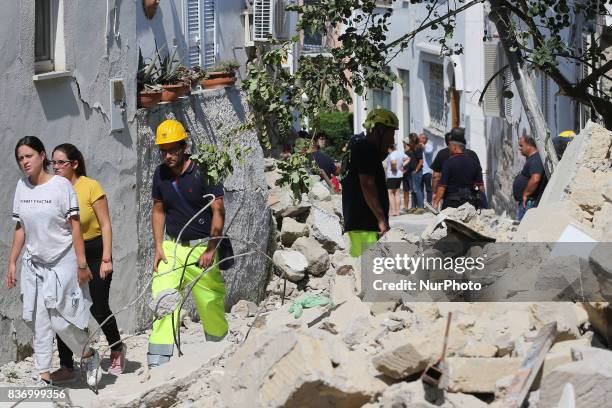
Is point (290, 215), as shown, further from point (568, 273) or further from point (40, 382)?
point (568, 273)

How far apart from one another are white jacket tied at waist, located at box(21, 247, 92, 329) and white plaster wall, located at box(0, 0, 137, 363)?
967mm

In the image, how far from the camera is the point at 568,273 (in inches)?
244

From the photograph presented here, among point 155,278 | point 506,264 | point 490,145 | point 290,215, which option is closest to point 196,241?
point 155,278

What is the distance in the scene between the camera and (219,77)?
1379 centimetres

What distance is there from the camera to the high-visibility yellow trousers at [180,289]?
Answer: 7.85m

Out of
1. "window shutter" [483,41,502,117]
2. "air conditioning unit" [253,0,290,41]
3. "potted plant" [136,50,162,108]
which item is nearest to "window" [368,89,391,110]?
"window shutter" [483,41,502,117]

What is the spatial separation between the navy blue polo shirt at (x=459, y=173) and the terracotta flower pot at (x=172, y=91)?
2716 millimetres

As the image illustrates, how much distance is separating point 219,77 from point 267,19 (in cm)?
333

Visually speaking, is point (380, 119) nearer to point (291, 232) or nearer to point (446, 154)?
point (291, 232)

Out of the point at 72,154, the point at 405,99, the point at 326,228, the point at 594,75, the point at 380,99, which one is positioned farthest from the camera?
the point at 380,99

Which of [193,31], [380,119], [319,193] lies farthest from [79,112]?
[193,31]

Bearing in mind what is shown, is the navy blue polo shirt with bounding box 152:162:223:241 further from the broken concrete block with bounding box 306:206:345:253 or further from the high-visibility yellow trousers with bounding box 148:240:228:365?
the broken concrete block with bounding box 306:206:345:253

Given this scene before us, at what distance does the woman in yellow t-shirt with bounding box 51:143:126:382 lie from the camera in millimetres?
8250

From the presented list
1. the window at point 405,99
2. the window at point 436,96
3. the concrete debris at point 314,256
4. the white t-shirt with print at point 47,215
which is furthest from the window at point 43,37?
the window at point 405,99
